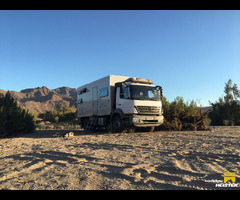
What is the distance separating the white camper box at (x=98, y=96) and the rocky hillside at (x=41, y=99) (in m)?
43.5

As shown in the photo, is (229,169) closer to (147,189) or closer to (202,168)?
(202,168)

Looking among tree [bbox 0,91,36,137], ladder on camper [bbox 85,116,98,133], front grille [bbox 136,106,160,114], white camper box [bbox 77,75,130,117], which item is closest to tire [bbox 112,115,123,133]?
white camper box [bbox 77,75,130,117]

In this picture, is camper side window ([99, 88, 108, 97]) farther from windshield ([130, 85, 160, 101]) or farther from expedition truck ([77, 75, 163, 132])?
windshield ([130, 85, 160, 101])

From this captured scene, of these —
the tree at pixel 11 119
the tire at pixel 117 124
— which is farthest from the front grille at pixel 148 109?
the tree at pixel 11 119

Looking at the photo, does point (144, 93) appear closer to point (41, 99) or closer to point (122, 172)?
point (122, 172)

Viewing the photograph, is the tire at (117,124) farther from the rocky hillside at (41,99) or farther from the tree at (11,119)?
the rocky hillside at (41,99)

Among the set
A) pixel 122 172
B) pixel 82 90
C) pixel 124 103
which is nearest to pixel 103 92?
pixel 124 103

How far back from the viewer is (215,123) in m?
19.3

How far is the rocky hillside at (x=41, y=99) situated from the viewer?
5753 centimetres

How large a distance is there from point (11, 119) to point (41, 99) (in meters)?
62.4

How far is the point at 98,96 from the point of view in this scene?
41.1 feet
